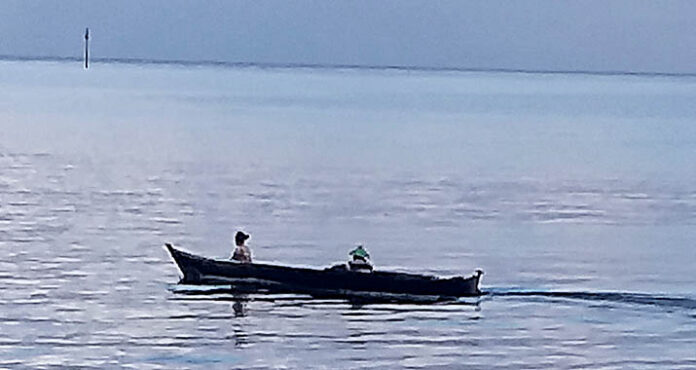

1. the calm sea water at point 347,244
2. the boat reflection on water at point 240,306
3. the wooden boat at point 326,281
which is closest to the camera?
the calm sea water at point 347,244

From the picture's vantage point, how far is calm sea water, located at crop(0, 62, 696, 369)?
99.1ft

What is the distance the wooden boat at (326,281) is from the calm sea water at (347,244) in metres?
0.36

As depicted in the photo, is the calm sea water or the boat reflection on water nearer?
the calm sea water

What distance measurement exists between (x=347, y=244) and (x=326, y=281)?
1151 centimetres

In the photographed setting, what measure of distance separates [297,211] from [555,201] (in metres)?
9.79

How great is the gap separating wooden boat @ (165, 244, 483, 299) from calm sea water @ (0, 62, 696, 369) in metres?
0.36


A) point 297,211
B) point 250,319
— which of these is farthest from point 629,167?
point 250,319

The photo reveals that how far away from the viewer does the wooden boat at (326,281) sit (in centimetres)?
3397

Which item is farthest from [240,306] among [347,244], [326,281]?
[347,244]

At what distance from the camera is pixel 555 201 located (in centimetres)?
5828

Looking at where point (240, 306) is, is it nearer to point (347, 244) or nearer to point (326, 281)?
point (326, 281)

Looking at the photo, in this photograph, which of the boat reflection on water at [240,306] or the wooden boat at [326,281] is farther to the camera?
the wooden boat at [326,281]

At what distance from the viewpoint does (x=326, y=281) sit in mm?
34438

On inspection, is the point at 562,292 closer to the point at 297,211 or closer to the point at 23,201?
the point at 297,211
